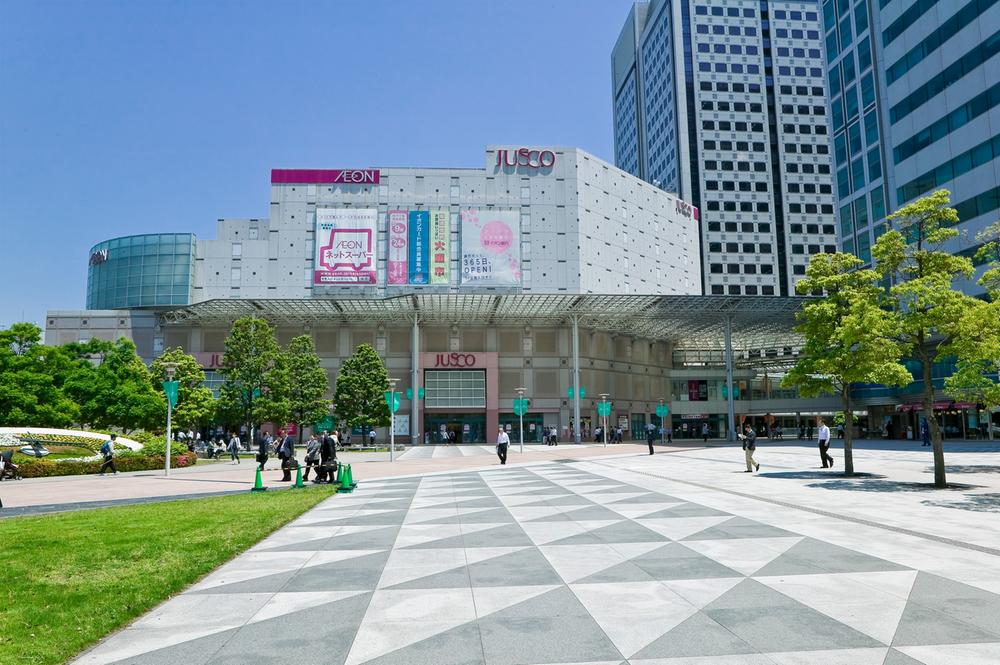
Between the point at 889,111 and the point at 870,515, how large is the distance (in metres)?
51.3

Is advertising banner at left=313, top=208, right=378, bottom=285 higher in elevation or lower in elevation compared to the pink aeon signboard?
A: lower

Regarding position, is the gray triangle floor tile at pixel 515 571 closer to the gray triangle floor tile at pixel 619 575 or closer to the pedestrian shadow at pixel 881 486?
the gray triangle floor tile at pixel 619 575

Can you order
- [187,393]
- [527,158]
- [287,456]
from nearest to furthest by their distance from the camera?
[287,456]
[187,393]
[527,158]

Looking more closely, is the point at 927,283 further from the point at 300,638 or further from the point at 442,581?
the point at 300,638

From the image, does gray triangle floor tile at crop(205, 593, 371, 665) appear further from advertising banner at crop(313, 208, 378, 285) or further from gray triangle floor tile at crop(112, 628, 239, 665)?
advertising banner at crop(313, 208, 378, 285)

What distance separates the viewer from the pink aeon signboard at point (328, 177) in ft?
252

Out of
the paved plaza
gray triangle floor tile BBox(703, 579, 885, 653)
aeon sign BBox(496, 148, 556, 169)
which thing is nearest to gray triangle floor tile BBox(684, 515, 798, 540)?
the paved plaza

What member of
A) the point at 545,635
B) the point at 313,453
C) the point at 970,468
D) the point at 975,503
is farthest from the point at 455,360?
the point at 545,635

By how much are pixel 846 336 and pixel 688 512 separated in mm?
8670

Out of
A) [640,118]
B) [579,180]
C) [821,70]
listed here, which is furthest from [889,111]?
[640,118]

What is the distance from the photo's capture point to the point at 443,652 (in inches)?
231

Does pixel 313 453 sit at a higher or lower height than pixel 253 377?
lower

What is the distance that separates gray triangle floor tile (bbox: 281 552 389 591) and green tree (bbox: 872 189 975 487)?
49.9 ft

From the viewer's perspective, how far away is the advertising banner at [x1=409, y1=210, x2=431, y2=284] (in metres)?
74.8
